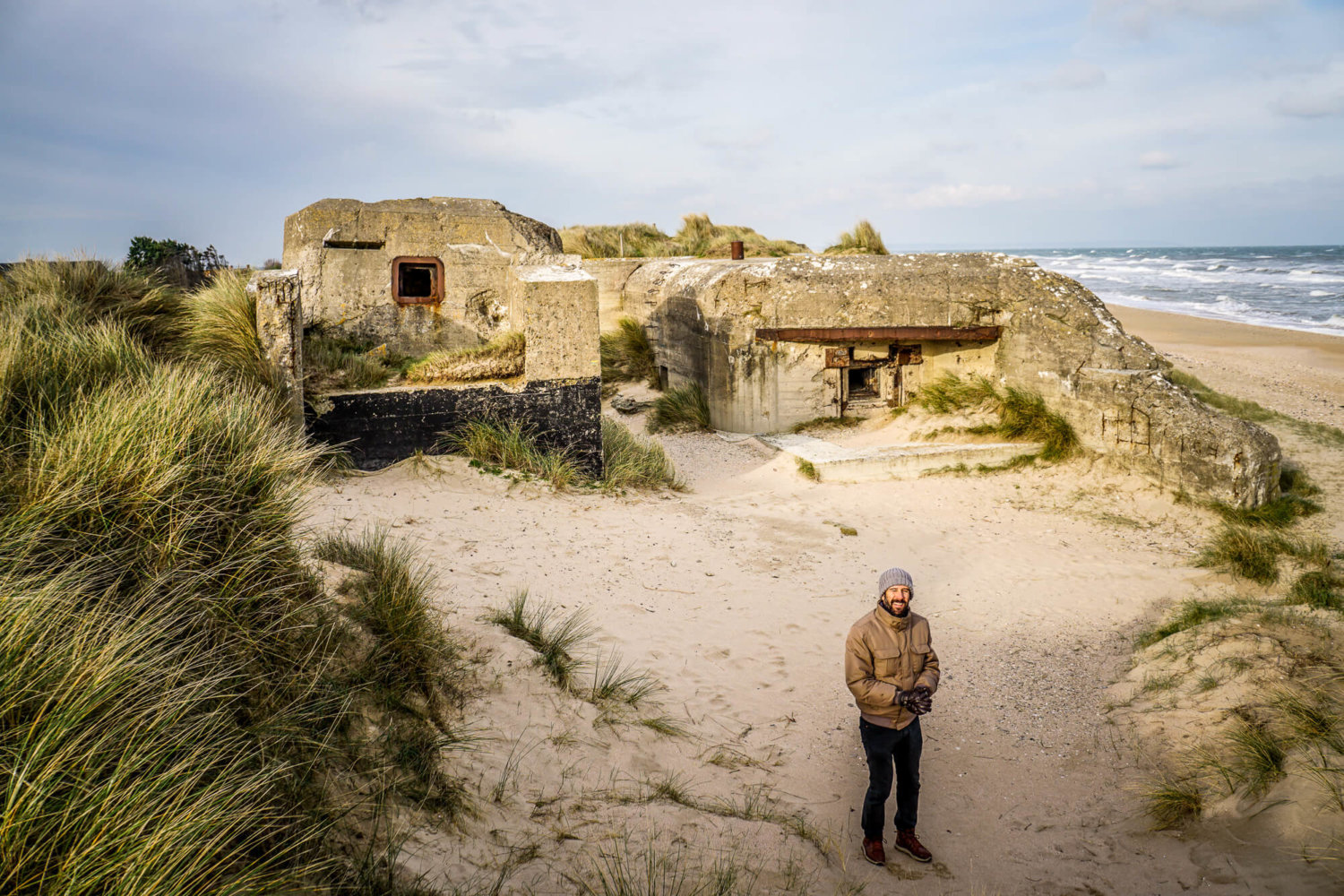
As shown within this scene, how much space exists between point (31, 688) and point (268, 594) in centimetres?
103

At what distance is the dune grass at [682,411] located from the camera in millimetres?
10211

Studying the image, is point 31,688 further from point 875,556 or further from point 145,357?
point 875,556

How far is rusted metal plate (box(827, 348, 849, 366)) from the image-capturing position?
31.8ft

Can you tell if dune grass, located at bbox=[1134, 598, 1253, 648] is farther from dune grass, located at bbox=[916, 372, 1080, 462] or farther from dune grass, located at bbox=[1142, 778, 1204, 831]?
dune grass, located at bbox=[916, 372, 1080, 462]

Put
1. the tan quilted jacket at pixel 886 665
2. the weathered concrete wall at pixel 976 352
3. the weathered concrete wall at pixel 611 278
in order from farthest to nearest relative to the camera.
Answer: the weathered concrete wall at pixel 611 278
the weathered concrete wall at pixel 976 352
the tan quilted jacket at pixel 886 665

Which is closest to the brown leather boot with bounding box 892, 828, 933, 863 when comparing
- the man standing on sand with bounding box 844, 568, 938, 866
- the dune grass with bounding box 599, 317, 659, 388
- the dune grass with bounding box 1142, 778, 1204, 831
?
the man standing on sand with bounding box 844, 568, 938, 866

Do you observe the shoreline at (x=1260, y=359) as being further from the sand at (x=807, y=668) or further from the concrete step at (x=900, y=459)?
the concrete step at (x=900, y=459)

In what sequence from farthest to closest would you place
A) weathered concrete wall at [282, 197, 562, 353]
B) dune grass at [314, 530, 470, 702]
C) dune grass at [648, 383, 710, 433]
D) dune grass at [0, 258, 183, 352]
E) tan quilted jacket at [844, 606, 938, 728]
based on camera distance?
dune grass at [648, 383, 710, 433] → weathered concrete wall at [282, 197, 562, 353] → dune grass at [0, 258, 183, 352] → dune grass at [314, 530, 470, 702] → tan quilted jacket at [844, 606, 938, 728]

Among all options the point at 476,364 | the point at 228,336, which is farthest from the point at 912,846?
the point at 228,336

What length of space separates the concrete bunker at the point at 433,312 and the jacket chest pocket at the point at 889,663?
4.33m

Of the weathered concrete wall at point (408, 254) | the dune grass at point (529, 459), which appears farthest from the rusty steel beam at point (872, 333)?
the weathered concrete wall at point (408, 254)

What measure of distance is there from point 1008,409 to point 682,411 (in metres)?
3.71

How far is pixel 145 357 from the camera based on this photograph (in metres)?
4.82

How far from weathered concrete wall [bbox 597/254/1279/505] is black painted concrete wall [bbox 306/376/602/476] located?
116 inches
